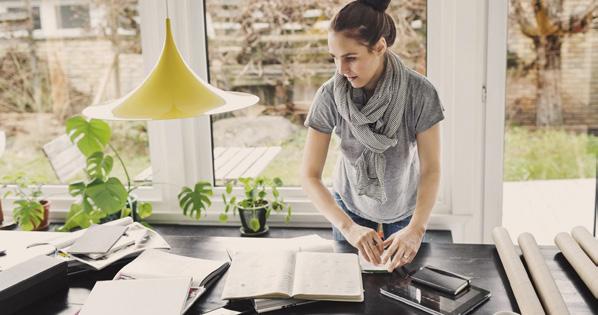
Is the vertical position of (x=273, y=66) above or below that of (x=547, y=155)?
above

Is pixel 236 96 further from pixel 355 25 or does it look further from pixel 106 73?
pixel 106 73

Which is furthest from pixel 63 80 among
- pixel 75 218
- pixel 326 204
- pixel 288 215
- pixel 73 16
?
pixel 326 204

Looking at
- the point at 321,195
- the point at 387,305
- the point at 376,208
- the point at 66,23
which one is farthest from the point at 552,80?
the point at 66,23

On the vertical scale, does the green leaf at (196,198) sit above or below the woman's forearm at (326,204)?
below

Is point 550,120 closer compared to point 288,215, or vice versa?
point 550,120

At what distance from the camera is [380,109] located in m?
1.91

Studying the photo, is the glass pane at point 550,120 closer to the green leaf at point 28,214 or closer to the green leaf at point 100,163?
the green leaf at point 100,163

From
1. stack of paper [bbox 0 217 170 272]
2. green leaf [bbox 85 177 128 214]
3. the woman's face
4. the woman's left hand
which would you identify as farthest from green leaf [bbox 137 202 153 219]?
the woman's left hand

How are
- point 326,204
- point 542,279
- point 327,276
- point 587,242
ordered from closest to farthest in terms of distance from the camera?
point 542,279 → point 327,276 → point 587,242 → point 326,204

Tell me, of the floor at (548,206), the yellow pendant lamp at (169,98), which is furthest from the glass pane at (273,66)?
the yellow pendant lamp at (169,98)

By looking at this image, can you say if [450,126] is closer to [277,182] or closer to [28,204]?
[277,182]

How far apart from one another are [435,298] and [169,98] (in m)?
0.79

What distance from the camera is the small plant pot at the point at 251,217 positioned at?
8.89ft

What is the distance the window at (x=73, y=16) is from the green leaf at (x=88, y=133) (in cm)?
51
